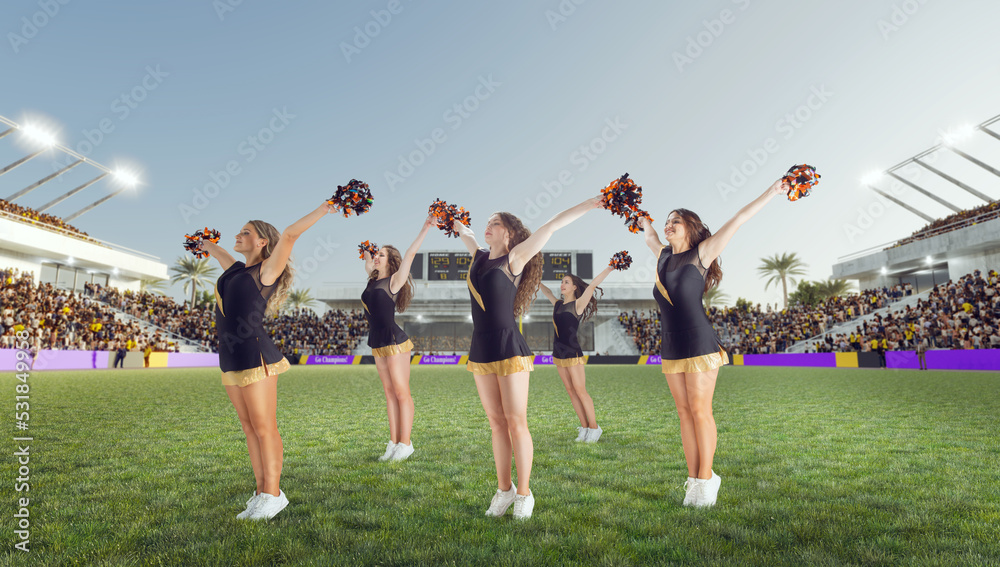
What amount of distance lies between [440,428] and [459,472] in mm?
2751

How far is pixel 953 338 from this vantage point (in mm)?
24516

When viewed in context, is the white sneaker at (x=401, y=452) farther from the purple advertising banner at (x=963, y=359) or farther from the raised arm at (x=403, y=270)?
the purple advertising banner at (x=963, y=359)

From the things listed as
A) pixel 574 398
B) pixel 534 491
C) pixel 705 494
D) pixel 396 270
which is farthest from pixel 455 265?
pixel 705 494

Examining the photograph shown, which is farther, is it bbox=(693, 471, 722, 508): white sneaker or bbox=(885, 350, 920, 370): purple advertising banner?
bbox=(885, 350, 920, 370): purple advertising banner

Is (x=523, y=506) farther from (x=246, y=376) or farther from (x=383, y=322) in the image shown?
(x=383, y=322)

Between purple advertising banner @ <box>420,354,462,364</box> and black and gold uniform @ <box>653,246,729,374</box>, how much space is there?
38.6 meters

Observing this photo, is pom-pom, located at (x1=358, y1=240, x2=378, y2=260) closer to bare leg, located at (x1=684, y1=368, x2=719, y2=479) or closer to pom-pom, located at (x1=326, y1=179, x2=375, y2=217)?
pom-pom, located at (x1=326, y1=179, x2=375, y2=217)

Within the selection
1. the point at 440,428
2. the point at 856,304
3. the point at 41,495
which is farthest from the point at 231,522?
the point at 856,304

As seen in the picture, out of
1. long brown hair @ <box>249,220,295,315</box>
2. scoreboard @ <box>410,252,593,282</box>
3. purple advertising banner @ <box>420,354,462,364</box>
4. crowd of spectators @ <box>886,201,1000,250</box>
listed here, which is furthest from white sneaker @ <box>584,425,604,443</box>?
crowd of spectators @ <box>886,201,1000,250</box>

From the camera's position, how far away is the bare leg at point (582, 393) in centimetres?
661

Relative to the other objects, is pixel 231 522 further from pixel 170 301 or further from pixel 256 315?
pixel 170 301

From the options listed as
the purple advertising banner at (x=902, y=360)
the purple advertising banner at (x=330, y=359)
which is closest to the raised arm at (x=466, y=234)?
the purple advertising banner at (x=902, y=360)

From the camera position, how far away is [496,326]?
371 centimetres

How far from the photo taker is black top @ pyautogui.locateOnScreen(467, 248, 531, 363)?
3666 mm
